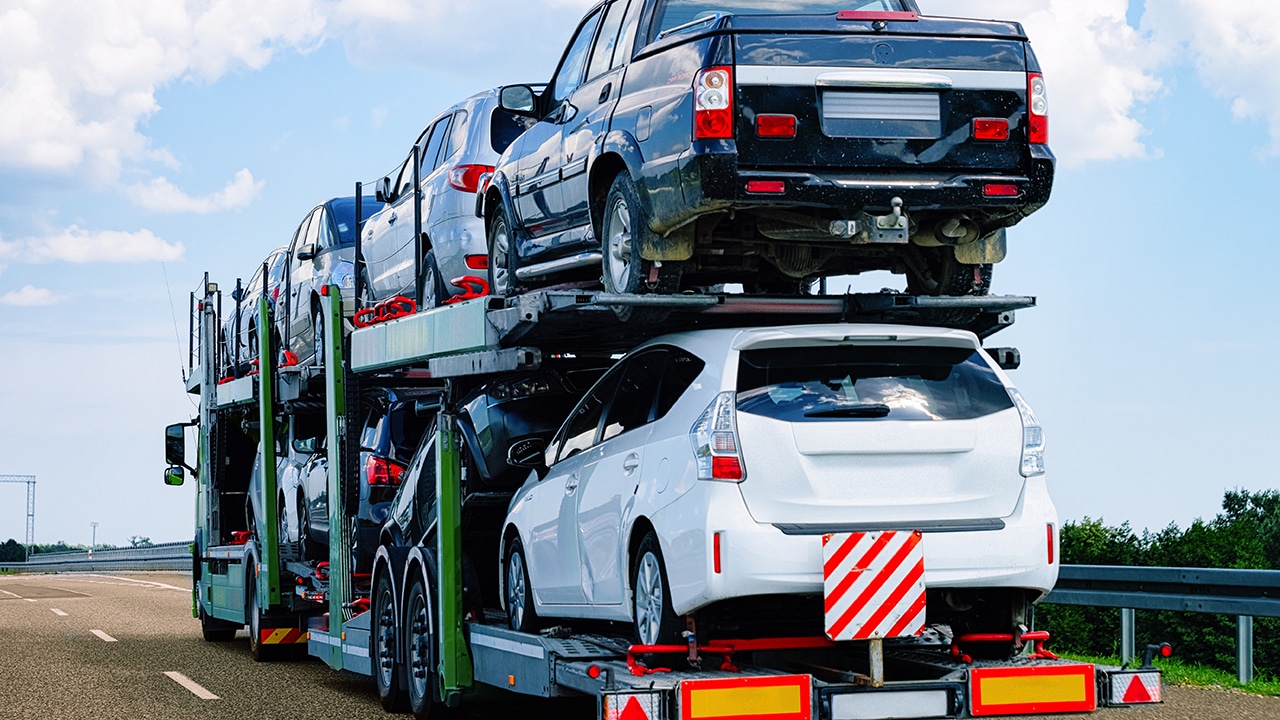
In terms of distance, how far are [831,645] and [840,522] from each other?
0.78 metres

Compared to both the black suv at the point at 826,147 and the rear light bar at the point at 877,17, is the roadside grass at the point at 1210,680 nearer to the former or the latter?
the black suv at the point at 826,147

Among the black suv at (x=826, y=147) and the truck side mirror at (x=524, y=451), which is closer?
the black suv at (x=826, y=147)

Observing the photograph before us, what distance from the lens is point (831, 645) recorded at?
287 inches

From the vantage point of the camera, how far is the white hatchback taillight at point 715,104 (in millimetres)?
7586

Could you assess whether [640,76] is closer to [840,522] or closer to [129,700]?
[840,522]

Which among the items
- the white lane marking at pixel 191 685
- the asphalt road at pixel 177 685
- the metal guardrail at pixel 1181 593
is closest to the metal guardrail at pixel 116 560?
the asphalt road at pixel 177 685

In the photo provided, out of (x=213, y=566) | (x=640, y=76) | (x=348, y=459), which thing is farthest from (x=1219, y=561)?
(x=640, y=76)

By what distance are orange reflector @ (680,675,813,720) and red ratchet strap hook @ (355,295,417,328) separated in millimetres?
4909

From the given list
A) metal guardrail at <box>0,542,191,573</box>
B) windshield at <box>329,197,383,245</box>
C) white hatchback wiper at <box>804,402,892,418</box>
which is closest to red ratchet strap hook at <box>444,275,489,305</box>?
white hatchback wiper at <box>804,402,892,418</box>

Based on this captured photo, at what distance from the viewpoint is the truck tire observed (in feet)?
26.1

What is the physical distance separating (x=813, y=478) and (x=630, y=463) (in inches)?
40.3

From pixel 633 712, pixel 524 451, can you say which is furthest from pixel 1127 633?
pixel 633 712

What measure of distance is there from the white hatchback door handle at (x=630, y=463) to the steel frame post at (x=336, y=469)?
4.93 metres

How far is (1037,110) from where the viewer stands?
791cm
